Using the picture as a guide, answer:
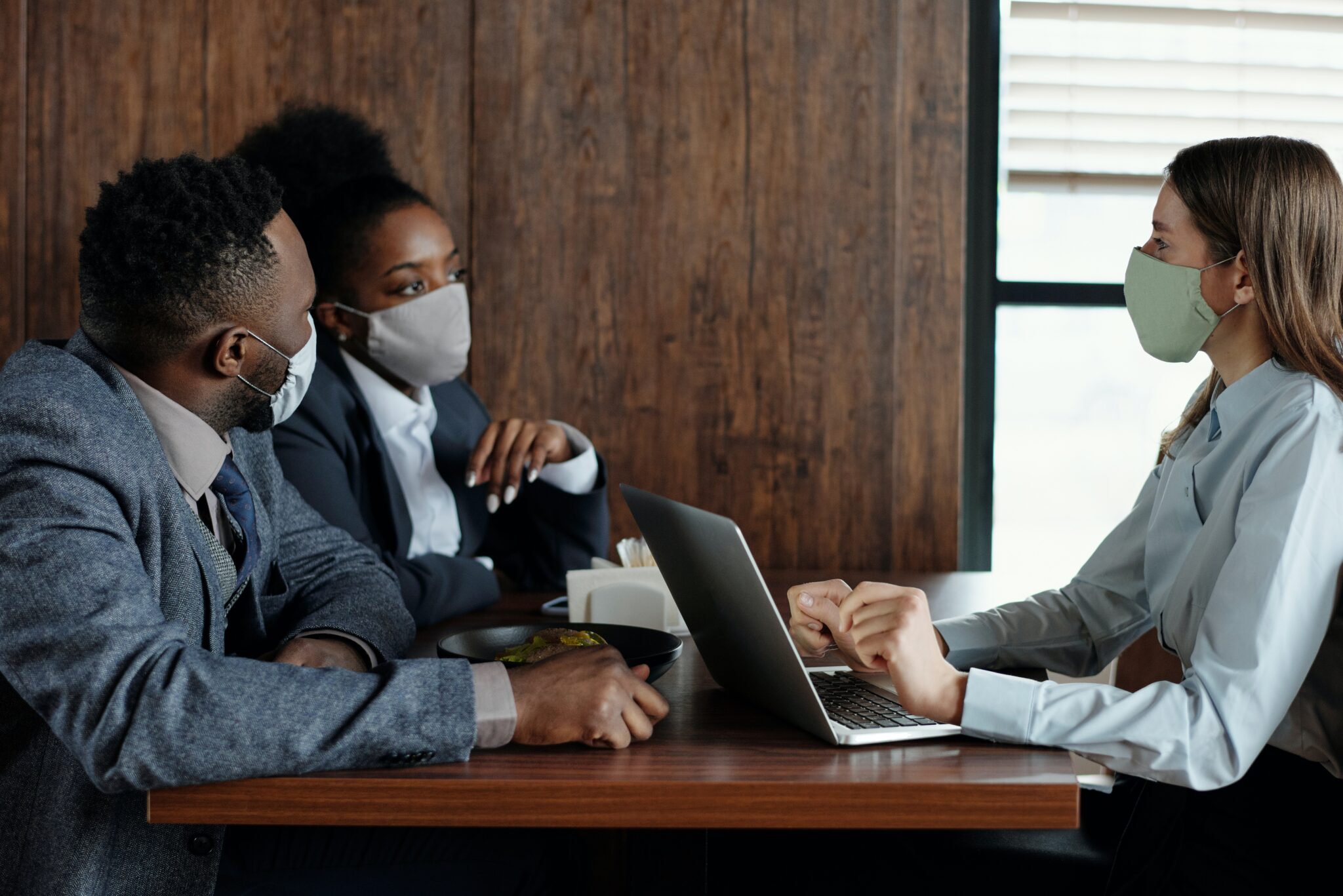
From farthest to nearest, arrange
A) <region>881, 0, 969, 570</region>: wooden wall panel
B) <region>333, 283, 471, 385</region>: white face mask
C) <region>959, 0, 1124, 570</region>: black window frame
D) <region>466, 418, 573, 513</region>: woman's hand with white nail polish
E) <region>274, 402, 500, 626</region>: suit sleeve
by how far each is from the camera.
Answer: <region>959, 0, 1124, 570</region>: black window frame < <region>881, 0, 969, 570</region>: wooden wall panel < <region>333, 283, 471, 385</region>: white face mask < <region>466, 418, 573, 513</region>: woman's hand with white nail polish < <region>274, 402, 500, 626</region>: suit sleeve

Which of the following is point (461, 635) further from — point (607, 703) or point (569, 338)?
point (569, 338)

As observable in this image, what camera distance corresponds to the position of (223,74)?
234cm

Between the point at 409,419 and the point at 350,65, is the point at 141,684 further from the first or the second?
the point at 350,65

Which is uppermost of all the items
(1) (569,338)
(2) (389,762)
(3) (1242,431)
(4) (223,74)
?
(4) (223,74)

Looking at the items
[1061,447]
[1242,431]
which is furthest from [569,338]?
[1242,431]

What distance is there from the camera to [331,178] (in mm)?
2107

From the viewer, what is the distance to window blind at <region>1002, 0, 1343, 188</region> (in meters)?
2.60

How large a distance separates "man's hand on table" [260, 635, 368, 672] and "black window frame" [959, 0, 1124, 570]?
5.77ft

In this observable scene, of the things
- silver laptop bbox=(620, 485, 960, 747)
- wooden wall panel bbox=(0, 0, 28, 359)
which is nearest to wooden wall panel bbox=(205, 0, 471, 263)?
wooden wall panel bbox=(0, 0, 28, 359)

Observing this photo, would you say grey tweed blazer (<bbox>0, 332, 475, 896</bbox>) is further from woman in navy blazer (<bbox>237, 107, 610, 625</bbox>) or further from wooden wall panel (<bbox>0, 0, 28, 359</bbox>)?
wooden wall panel (<bbox>0, 0, 28, 359</bbox>)

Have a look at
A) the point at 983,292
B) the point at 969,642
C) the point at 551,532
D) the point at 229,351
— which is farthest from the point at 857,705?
the point at 983,292

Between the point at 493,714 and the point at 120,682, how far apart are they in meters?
0.28

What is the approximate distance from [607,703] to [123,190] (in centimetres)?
69

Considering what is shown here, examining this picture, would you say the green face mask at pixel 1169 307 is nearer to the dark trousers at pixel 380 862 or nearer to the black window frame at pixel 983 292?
the dark trousers at pixel 380 862
